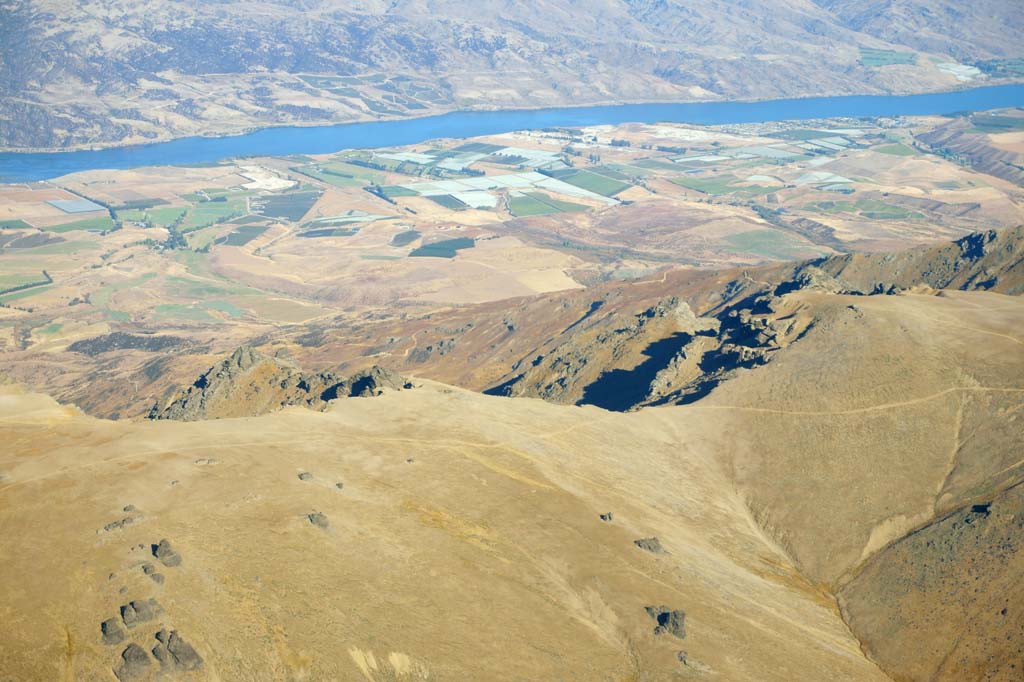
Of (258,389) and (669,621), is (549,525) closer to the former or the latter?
(669,621)

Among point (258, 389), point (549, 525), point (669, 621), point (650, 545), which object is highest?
A: point (669, 621)

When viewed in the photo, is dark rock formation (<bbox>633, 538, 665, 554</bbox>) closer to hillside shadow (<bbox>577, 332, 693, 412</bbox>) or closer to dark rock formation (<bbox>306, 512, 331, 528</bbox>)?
dark rock formation (<bbox>306, 512, 331, 528</bbox>)

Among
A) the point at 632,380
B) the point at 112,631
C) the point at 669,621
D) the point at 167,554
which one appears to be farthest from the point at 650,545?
the point at 632,380

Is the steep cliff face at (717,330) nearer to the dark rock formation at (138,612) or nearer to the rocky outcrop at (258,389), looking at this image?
the rocky outcrop at (258,389)

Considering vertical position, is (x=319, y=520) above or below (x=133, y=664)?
below

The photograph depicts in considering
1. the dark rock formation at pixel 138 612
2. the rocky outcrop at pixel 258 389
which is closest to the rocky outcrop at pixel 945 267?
the rocky outcrop at pixel 258 389

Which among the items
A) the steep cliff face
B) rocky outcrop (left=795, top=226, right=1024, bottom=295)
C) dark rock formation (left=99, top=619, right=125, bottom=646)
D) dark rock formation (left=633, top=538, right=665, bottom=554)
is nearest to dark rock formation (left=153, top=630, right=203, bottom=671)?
dark rock formation (left=99, top=619, right=125, bottom=646)

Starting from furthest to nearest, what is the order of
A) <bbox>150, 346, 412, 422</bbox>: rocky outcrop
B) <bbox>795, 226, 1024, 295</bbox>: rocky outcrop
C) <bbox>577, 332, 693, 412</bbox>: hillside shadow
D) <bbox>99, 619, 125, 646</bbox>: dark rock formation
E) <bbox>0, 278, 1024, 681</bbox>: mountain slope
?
<bbox>795, 226, 1024, 295</bbox>: rocky outcrop → <bbox>577, 332, 693, 412</bbox>: hillside shadow → <bbox>150, 346, 412, 422</bbox>: rocky outcrop → <bbox>0, 278, 1024, 681</bbox>: mountain slope → <bbox>99, 619, 125, 646</bbox>: dark rock formation

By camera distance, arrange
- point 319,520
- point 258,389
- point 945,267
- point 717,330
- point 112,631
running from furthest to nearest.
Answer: point 945,267
point 717,330
point 258,389
point 319,520
point 112,631
